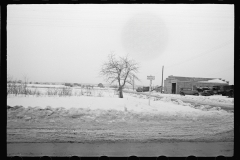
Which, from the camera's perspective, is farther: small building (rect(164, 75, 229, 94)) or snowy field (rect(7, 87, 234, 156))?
small building (rect(164, 75, 229, 94))

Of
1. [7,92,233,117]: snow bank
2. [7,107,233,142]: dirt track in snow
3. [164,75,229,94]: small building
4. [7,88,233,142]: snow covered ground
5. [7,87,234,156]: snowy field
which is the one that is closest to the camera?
[7,87,234,156]: snowy field

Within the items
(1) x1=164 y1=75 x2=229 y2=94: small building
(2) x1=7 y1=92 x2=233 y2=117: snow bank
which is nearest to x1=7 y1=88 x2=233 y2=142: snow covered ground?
(2) x1=7 y1=92 x2=233 y2=117: snow bank

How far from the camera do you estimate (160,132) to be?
5906mm

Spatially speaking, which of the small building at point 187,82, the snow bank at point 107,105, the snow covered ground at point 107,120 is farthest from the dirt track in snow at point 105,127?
the small building at point 187,82

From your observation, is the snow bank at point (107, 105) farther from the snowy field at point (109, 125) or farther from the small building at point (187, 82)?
the small building at point (187, 82)

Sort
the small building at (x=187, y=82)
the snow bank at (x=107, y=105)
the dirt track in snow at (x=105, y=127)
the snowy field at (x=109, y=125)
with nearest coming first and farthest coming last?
1. the snowy field at (x=109, y=125)
2. the dirt track in snow at (x=105, y=127)
3. the snow bank at (x=107, y=105)
4. the small building at (x=187, y=82)

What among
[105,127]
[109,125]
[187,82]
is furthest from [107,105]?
[187,82]

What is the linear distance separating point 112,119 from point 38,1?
5.19 metres

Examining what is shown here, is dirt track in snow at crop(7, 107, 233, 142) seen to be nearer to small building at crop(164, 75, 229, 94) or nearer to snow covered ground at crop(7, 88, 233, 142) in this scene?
snow covered ground at crop(7, 88, 233, 142)

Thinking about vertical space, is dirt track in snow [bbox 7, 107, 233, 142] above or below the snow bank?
below

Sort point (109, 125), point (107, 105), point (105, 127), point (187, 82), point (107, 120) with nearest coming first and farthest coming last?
point (105, 127) < point (109, 125) < point (107, 120) < point (107, 105) < point (187, 82)

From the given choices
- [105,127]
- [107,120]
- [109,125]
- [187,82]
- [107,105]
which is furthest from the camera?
[187,82]

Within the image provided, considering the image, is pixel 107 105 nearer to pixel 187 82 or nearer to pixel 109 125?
pixel 109 125

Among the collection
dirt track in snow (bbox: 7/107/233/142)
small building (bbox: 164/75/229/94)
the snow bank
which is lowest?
dirt track in snow (bbox: 7/107/233/142)
